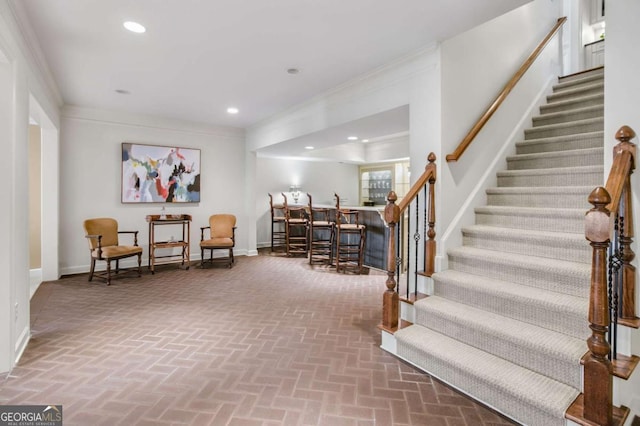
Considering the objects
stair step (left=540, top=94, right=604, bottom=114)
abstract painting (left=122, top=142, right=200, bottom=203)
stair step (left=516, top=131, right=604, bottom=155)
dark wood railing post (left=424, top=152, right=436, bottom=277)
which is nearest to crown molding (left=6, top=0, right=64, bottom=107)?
abstract painting (left=122, top=142, right=200, bottom=203)

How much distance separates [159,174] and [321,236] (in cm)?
341

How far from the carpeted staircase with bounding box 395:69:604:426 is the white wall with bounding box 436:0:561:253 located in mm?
202

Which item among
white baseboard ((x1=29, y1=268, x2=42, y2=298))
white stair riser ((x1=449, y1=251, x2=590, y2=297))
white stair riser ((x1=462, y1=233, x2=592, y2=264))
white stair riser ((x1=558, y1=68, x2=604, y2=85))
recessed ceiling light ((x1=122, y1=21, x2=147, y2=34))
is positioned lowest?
white baseboard ((x1=29, y1=268, x2=42, y2=298))

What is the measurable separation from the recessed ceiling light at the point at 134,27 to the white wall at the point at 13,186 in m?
0.75

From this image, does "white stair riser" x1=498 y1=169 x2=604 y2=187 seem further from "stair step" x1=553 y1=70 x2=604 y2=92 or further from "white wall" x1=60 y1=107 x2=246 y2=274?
"white wall" x1=60 y1=107 x2=246 y2=274

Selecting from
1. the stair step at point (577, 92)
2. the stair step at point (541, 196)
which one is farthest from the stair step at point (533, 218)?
the stair step at point (577, 92)

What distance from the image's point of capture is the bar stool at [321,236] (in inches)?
243

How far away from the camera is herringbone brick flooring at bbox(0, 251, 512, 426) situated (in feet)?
6.47

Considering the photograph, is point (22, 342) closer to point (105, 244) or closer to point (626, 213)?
point (105, 244)

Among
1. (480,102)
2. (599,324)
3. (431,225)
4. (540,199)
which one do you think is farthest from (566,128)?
(599,324)

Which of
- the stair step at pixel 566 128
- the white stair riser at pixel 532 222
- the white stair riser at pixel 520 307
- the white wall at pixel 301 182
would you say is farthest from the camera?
the white wall at pixel 301 182

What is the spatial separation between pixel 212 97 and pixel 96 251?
2874 millimetres

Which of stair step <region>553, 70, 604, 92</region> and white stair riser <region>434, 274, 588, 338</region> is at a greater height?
stair step <region>553, 70, 604, 92</region>

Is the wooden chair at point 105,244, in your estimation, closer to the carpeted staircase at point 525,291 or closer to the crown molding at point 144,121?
the crown molding at point 144,121
